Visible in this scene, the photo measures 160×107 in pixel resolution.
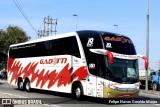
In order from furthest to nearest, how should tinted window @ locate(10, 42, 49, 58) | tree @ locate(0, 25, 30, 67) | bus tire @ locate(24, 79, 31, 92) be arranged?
tree @ locate(0, 25, 30, 67) → bus tire @ locate(24, 79, 31, 92) → tinted window @ locate(10, 42, 49, 58)

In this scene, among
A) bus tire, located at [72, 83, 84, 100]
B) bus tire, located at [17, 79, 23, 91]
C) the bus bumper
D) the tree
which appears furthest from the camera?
the tree

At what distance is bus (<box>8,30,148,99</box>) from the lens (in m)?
18.6

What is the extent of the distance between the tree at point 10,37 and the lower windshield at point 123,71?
54.8m

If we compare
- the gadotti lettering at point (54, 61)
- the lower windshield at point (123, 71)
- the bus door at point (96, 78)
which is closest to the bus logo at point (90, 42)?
the bus door at point (96, 78)

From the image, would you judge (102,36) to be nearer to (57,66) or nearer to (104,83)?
(104,83)

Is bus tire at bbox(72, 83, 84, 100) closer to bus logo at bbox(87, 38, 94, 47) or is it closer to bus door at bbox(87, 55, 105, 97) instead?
bus door at bbox(87, 55, 105, 97)

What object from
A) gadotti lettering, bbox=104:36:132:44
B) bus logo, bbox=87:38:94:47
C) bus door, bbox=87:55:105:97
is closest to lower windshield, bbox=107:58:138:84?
bus door, bbox=87:55:105:97

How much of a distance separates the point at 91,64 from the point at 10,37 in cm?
5640

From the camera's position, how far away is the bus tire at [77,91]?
2010cm

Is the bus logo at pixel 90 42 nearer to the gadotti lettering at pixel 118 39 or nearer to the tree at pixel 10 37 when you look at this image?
the gadotti lettering at pixel 118 39

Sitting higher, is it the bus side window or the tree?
the tree

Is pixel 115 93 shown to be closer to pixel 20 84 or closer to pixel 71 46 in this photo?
pixel 71 46

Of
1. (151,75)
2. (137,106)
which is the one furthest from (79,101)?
(151,75)

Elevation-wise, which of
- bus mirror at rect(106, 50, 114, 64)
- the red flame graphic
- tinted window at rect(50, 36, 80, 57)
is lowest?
the red flame graphic
